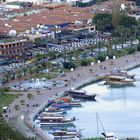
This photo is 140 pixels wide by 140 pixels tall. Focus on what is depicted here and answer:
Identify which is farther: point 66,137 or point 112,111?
point 112,111

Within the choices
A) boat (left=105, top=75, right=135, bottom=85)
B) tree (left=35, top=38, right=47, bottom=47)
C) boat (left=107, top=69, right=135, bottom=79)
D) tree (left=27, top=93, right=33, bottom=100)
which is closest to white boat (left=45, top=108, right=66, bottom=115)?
tree (left=27, top=93, right=33, bottom=100)

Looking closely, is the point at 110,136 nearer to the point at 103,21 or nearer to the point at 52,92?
the point at 52,92

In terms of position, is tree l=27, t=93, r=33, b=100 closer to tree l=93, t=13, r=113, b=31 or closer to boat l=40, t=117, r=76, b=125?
boat l=40, t=117, r=76, b=125

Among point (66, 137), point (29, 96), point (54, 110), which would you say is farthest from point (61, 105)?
point (66, 137)

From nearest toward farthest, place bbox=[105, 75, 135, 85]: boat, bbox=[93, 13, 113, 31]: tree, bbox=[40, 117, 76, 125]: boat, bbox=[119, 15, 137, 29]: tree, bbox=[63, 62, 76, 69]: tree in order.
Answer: bbox=[40, 117, 76, 125]: boat
bbox=[105, 75, 135, 85]: boat
bbox=[63, 62, 76, 69]: tree
bbox=[119, 15, 137, 29]: tree
bbox=[93, 13, 113, 31]: tree

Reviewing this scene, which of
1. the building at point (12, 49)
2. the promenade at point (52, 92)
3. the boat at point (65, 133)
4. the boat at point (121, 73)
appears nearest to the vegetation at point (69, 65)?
the promenade at point (52, 92)

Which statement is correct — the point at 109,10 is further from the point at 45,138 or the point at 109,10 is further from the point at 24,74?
the point at 45,138
